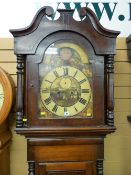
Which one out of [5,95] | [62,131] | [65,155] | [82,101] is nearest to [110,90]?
[82,101]

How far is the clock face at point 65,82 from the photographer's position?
1.56 metres

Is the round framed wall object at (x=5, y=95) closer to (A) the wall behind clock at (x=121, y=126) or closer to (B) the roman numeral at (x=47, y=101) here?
(B) the roman numeral at (x=47, y=101)

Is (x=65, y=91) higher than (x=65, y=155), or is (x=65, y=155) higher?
(x=65, y=91)

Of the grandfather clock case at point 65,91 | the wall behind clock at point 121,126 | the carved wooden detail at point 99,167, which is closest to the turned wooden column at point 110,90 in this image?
the grandfather clock case at point 65,91

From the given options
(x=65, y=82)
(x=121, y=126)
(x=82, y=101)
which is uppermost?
(x=65, y=82)

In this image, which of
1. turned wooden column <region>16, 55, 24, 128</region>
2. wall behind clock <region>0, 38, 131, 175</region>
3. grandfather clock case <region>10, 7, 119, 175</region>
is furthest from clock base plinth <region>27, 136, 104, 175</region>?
wall behind clock <region>0, 38, 131, 175</region>

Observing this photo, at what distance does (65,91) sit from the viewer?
1573mm

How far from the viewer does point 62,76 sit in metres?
1.57

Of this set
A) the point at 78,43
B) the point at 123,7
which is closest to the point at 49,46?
the point at 78,43

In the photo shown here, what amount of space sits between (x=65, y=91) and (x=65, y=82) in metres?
0.05

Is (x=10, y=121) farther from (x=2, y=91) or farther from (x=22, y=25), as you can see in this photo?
(x=22, y=25)

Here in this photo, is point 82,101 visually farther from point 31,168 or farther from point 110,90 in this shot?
point 31,168

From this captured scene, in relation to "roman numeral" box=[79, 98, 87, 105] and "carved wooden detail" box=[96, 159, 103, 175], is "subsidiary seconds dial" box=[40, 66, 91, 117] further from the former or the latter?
"carved wooden detail" box=[96, 159, 103, 175]

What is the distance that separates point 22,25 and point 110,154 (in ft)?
3.75
